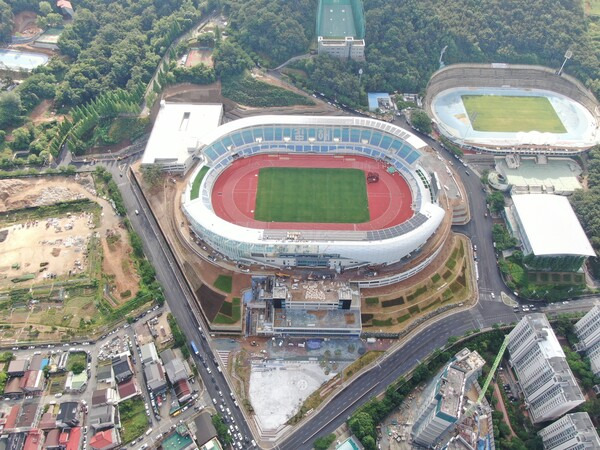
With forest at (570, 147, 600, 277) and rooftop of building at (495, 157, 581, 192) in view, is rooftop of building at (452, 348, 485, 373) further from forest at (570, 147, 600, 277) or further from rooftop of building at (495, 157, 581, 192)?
rooftop of building at (495, 157, 581, 192)

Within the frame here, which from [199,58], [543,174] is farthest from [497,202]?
[199,58]

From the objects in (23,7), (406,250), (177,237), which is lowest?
(177,237)

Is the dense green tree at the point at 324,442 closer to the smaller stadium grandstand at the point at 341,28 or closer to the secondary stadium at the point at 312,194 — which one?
the secondary stadium at the point at 312,194

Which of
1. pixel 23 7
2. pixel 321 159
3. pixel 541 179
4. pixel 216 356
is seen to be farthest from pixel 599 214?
pixel 23 7

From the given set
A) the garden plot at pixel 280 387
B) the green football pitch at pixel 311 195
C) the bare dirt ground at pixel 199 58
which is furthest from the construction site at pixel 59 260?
the bare dirt ground at pixel 199 58

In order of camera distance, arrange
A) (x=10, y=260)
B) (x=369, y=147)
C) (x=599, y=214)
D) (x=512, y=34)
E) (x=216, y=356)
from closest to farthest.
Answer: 1. (x=216, y=356)
2. (x=10, y=260)
3. (x=599, y=214)
4. (x=369, y=147)
5. (x=512, y=34)

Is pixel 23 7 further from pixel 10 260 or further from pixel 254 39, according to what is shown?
pixel 10 260
